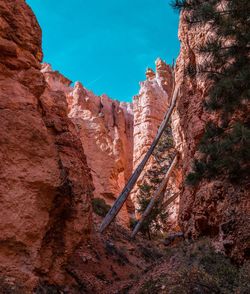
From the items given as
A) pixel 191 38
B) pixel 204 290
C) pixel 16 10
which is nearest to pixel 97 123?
pixel 191 38

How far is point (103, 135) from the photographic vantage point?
34688mm

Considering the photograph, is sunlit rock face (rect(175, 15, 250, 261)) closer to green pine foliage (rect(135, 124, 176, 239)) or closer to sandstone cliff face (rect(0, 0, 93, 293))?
sandstone cliff face (rect(0, 0, 93, 293))

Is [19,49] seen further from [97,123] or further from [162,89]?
[162,89]

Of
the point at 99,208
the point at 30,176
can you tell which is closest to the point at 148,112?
the point at 99,208

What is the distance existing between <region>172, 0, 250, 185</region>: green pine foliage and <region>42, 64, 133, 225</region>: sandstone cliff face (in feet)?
55.4

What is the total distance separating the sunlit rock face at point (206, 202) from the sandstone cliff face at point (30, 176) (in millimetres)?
3699

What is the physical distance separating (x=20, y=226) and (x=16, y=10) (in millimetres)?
5521

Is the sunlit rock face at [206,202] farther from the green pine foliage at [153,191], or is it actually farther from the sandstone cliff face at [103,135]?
the sandstone cliff face at [103,135]

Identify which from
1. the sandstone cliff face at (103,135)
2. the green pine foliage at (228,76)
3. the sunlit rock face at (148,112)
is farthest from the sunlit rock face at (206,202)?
the sunlit rock face at (148,112)

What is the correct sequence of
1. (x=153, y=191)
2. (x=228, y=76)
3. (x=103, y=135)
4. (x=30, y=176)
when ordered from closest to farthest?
(x=30, y=176)
(x=228, y=76)
(x=153, y=191)
(x=103, y=135)

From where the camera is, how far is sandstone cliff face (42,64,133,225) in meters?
29.8

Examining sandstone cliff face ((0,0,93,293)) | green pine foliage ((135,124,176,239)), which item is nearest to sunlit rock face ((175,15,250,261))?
sandstone cliff face ((0,0,93,293))

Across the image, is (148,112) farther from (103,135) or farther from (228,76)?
(228,76)

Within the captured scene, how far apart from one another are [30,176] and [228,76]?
4.99 m
